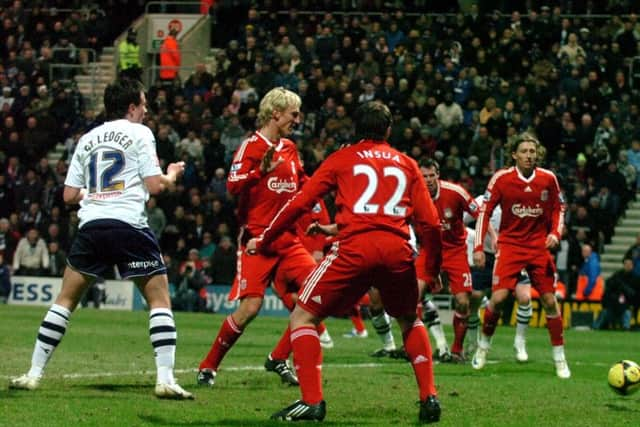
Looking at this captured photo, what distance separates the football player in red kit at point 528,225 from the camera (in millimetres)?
15172

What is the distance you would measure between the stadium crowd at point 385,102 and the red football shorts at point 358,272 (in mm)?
19365

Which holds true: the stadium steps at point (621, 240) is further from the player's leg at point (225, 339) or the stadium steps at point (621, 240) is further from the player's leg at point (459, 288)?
the player's leg at point (225, 339)

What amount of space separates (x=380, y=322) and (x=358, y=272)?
7.46 metres

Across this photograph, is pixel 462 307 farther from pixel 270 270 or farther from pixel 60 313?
pixel 60 313

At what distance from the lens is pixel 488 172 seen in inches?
1162

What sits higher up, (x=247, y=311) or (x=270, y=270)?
(x=270, y=270)

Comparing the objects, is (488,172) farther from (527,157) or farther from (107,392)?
(107,392)

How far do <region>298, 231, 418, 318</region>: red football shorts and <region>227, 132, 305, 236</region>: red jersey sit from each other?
9.34 feet

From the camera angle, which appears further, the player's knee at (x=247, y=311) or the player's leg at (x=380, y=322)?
the player's leg at (x=380, y=322)

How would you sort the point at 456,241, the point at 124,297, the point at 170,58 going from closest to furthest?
1. the point at 456,241
2. the point at 124,297
3. the point at 170,58

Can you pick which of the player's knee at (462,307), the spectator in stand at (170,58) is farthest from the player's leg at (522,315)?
the spectator in stand at (170,58)

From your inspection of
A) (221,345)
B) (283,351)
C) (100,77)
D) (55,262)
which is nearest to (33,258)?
(55,262)

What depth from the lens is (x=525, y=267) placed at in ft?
50.1

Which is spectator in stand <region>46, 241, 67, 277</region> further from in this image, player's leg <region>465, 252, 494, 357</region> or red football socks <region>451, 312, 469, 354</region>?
red football socks <region>451, 312, 469, 354</region>
